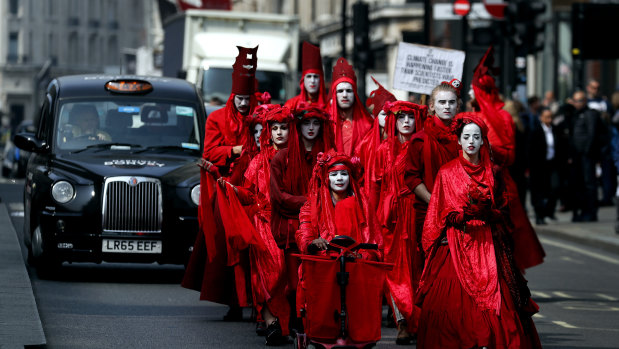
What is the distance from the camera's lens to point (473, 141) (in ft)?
30.0

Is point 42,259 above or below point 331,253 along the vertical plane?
below

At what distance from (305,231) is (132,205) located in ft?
16.3

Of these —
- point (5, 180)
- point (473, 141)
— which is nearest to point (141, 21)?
point (5, 180)

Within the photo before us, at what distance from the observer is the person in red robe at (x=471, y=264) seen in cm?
888

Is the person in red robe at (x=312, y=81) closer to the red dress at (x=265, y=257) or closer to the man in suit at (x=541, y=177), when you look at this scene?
the red dress at (x=265, y=257)

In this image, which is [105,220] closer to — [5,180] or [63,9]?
[5,180]

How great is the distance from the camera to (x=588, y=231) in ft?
67.4

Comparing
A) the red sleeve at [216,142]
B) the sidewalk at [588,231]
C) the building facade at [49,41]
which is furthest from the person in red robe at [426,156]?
the building facade at [49,41]

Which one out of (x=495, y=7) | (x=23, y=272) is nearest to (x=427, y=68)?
(x=23, y=272)

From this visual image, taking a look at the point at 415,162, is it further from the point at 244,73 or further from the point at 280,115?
the point at 244,73

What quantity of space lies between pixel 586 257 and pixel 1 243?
6.80m

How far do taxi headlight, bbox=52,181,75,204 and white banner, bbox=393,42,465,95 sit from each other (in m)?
3.25

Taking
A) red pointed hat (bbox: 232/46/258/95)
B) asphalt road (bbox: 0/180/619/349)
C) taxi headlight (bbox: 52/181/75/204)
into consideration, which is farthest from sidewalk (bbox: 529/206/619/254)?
red pointed hat (bbox: 232/46/258/95)

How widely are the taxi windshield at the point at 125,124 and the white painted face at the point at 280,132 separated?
4463 millimetres
